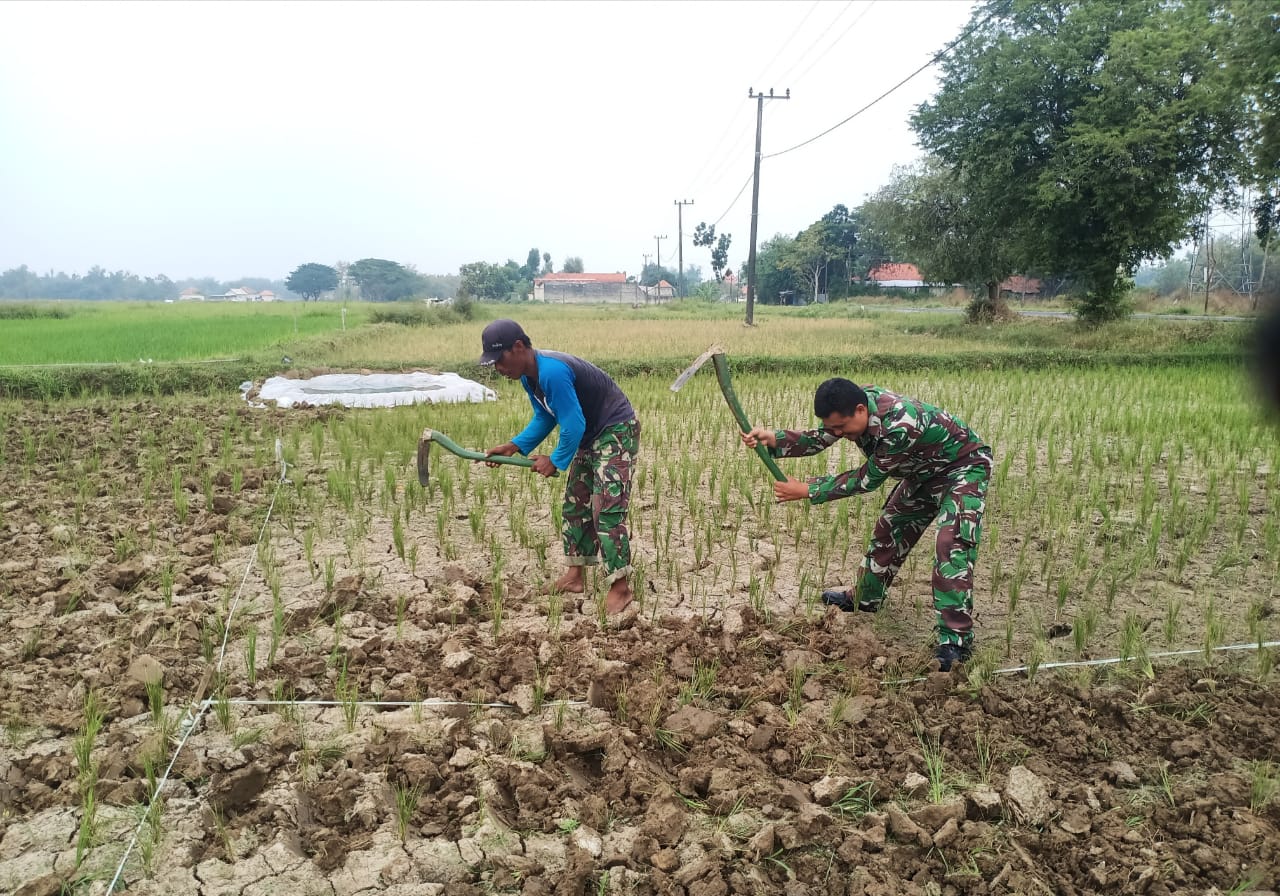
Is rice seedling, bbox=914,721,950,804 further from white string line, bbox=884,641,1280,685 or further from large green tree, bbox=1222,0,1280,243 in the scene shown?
large green tree, bbox=1222,0,1280,243

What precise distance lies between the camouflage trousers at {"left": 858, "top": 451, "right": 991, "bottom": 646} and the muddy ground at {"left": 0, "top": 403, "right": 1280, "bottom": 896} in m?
0.20

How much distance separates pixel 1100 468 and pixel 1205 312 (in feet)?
76.5

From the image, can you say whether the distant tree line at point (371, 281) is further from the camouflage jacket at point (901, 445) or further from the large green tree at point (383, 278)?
the camouflage jacket at point (901, 445)

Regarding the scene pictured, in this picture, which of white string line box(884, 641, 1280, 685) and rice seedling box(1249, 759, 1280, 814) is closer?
rice seedling box(1249, 759, 1280, 814)

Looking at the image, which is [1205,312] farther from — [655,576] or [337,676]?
[337,676]

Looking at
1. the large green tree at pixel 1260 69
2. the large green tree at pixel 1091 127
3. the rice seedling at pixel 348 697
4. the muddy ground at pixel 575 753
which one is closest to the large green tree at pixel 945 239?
the large green tree at pixel 1091 127

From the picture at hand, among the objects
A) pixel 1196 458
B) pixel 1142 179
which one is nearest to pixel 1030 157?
pixel 1142 179

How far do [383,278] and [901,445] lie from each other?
238 feet

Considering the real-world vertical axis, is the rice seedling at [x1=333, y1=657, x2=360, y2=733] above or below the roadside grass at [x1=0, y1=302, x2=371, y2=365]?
below

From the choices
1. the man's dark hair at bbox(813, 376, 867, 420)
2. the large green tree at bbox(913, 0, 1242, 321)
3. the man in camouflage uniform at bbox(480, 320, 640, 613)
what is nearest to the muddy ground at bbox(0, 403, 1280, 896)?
the man in camouflage uniform at bbox(480, 320, 640, 613)

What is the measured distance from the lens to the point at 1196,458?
20.7 feet

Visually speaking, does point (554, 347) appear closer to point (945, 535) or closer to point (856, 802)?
point (945, 535)

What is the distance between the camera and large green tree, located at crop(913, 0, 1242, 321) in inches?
556

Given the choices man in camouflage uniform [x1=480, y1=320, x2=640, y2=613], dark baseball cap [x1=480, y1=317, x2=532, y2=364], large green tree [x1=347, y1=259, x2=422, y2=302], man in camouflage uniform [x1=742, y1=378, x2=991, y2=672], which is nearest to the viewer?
man in camouflage uniform [x1=742, y1=378, x2=991, y2=672]
